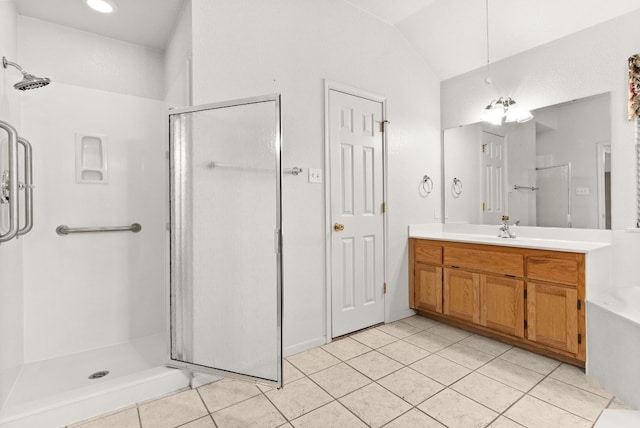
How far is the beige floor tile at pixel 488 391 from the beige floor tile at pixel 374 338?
71 centimetres

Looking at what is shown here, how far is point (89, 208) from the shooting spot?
252cm

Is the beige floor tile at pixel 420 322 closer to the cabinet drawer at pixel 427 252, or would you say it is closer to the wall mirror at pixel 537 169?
the cabinet drawer at pixel 427 252

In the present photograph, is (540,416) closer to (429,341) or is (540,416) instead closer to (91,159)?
(429,341)

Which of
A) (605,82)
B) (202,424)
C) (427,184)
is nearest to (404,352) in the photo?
(202,424)

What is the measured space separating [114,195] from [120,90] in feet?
2.98

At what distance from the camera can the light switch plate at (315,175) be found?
252cm

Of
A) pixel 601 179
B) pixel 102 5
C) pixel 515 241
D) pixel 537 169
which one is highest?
pixel 102 5

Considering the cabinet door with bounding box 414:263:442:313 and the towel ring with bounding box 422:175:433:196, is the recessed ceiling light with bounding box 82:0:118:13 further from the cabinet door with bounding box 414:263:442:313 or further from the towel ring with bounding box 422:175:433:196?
the cabinet door with bounding box 414:263:442:313

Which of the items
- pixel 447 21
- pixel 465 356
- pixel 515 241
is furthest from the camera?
pixel 447 21

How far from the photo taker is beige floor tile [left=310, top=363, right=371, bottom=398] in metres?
1.94

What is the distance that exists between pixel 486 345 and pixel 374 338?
2.99ft

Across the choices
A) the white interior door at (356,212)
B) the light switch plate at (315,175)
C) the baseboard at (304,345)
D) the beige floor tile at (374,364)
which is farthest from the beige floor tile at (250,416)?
the light switch plate at (315,175)

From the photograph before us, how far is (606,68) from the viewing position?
2.44 meters

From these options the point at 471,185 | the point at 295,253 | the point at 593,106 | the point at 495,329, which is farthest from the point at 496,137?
the point at 295,253
